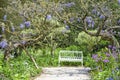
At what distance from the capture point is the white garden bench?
1389 centimetres

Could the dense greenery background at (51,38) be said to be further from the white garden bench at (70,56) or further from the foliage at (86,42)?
the white garden bench at (70,56)

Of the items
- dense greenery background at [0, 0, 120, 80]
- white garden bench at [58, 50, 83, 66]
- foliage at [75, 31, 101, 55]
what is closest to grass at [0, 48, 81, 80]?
dense greenery background at [0, 0, 120, 80]

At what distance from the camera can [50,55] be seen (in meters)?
15.0

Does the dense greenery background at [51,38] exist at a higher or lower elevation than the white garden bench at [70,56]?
higher

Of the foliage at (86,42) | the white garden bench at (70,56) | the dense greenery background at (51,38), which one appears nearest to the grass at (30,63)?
the dense greenery background at (51,38)

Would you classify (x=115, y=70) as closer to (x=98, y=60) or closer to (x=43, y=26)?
(x=98, y=60)

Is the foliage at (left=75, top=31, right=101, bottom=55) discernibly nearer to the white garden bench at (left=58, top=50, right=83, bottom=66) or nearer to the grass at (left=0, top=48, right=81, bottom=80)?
the white garden bench at (left=58, top=50, right=83, bottom=66)

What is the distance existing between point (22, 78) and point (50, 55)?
24.2 ft

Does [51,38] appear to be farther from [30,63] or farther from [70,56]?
[30,63]

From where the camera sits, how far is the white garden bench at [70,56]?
13.9m

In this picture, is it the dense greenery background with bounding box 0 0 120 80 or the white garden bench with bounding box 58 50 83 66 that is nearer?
the dense greenery background with bounding box 0 0 120 80

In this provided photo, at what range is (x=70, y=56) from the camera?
1491cm

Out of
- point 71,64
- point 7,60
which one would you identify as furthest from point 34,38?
point 71,64

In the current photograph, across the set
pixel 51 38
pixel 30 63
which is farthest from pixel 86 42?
pixel 30 63
